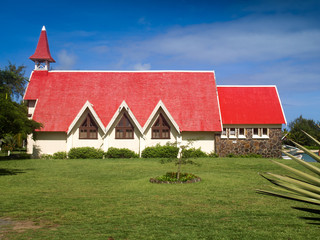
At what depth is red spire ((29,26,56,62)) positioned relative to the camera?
37.4 meters

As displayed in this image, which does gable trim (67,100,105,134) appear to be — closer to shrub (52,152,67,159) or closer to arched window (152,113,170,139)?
shrub (52,152,67,159)

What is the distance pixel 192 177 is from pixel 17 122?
36.1 feet

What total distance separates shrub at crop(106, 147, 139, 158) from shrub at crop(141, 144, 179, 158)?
1012 millimetres

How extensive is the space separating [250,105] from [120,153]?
548 inches

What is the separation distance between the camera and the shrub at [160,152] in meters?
31.1

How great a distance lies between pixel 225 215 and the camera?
10195 mm

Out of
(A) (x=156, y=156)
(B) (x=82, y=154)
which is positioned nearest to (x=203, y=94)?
(A) (x=156, y=156)

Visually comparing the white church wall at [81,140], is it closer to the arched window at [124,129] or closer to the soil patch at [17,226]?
the arched window at [124,129]

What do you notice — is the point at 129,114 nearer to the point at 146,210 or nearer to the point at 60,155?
the point at 60,155

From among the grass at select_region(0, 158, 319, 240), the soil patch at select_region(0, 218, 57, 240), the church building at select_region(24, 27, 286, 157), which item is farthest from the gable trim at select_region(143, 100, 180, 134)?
the soil patch at select_region(0, 218, 57, 240)

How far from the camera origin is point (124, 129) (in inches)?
1273

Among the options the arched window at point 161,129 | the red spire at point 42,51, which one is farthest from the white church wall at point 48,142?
the red spire at point 42,51

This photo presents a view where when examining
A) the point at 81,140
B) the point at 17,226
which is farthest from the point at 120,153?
the point at 17,226

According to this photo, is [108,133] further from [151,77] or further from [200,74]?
[200,74]
